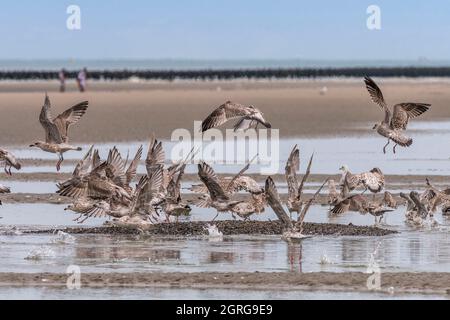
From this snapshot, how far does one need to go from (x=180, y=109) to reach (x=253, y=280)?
35753 millimetres

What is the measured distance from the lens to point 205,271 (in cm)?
1466

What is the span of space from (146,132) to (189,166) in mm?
10213

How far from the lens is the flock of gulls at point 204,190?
1750cm

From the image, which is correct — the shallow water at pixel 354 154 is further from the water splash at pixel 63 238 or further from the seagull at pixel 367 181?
the water splash at pixel 63 238

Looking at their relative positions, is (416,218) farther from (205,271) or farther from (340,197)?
(205,271)

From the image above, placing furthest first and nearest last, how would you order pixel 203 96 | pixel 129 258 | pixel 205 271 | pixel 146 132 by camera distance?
1. pixel 203 96
2. pixel 146 132
3. pixel 129 258
4. pixel 205 271

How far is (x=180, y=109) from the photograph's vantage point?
1948 inches

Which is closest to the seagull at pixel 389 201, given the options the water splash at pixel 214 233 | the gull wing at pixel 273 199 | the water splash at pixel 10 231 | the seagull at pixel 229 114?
the seagull at pixel 229 114

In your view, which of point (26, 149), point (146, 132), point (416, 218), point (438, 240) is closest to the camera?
point (438, 240)

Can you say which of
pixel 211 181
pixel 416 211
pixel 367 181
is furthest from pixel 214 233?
pixel 367 181

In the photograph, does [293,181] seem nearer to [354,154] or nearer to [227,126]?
[354,154]

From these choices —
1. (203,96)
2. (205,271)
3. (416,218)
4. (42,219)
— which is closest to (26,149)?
(42,219)

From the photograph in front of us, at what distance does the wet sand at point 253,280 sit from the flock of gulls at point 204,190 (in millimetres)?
2323

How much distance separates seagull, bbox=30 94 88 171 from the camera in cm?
2100
